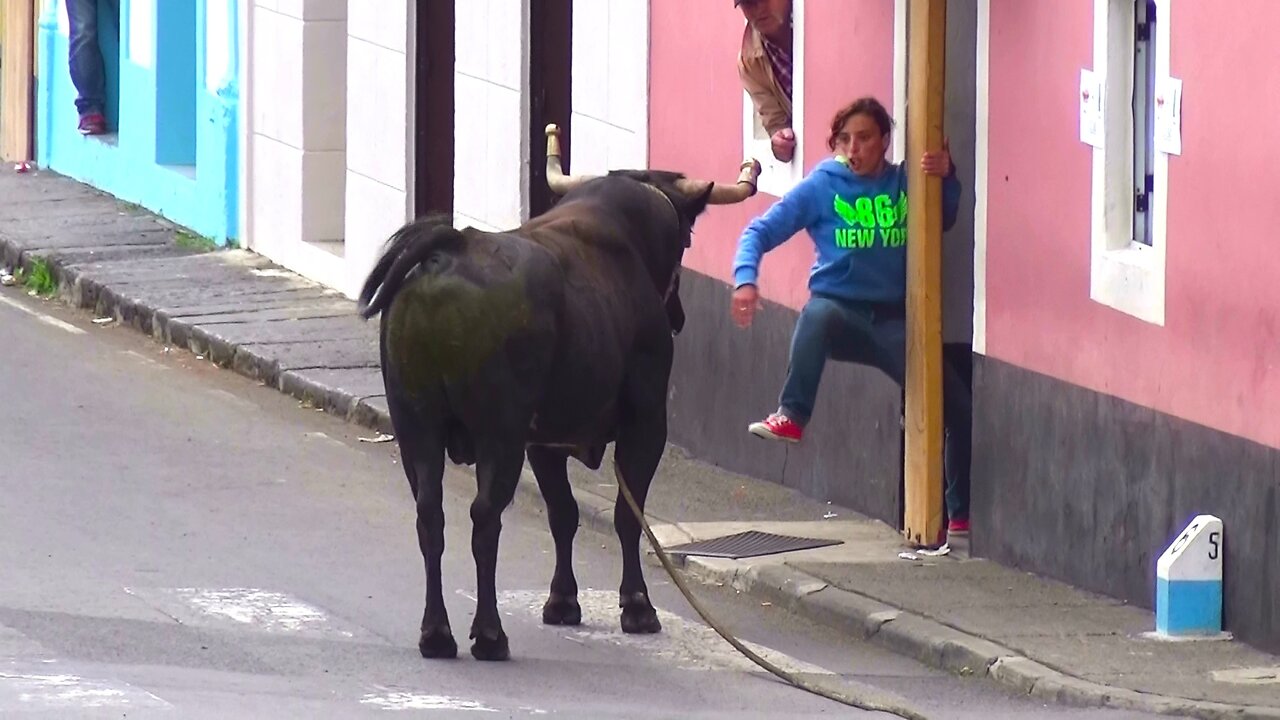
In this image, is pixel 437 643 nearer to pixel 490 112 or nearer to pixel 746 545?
pixel 746 545

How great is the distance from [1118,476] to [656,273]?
→ 1.83 meters

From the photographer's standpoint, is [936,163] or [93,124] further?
[93,124]

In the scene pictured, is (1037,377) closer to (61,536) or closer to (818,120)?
(818,120)

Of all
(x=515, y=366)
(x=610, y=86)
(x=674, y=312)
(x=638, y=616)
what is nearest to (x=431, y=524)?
(x=515, y=366)

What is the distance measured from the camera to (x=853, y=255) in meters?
10.9

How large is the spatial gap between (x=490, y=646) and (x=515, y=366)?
935 mm

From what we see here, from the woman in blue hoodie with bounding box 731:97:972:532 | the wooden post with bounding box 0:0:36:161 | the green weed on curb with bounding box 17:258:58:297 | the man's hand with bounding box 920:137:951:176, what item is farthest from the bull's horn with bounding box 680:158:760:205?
the wooden post with bounding box 0:0:36:161

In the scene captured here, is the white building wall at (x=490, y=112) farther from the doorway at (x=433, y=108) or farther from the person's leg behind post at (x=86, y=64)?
the person's leg behind post at (x=86, y=64)

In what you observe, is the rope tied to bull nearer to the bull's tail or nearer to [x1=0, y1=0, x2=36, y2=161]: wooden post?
the bull's tail

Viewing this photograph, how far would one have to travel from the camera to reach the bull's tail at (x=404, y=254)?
29.2ft

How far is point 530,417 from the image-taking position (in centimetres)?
909

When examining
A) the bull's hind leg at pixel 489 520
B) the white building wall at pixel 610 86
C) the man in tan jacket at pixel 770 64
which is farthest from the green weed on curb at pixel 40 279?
the bull's hind leg at pixel 489 520

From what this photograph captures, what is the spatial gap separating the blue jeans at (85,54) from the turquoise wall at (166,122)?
18cm

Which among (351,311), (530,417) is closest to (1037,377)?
(530,417)
